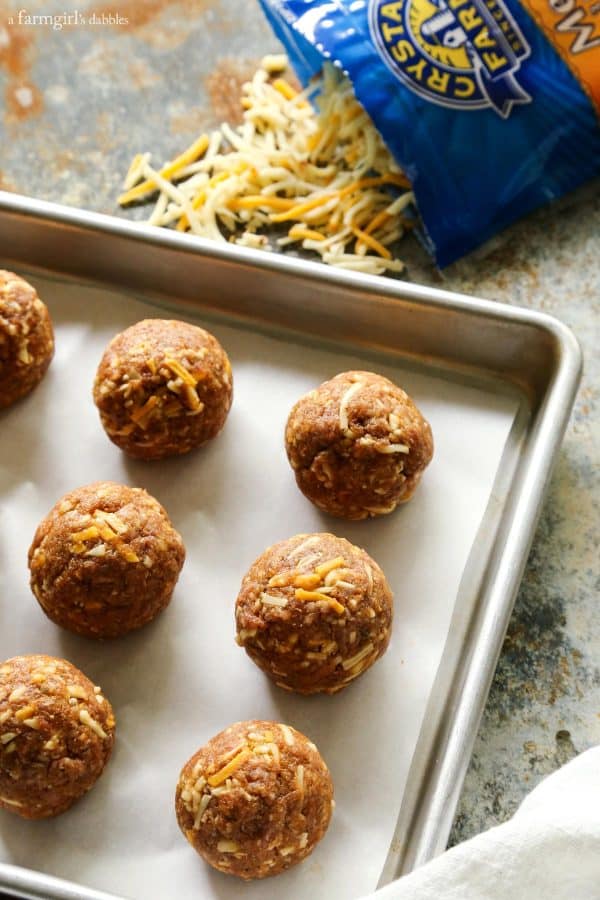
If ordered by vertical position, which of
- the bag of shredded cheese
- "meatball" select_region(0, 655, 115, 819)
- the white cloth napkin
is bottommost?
"meatball" select_region(0, 655, 115, 819)

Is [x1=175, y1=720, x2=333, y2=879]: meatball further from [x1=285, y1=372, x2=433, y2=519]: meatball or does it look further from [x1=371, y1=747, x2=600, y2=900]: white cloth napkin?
[x1=285, y1=372, x2=433, y2=519]: meatball

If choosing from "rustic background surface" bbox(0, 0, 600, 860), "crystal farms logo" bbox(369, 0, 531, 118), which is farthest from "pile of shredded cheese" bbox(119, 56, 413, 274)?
"crystal farms logo" bbox(369, 0, 531, 118)

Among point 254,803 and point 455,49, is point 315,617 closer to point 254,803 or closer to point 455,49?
point 254,803

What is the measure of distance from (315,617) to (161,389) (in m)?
0.62

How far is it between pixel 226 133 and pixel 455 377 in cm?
105

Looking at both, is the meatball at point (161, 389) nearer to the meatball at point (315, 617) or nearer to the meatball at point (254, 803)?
the meatball at point (315, 617)

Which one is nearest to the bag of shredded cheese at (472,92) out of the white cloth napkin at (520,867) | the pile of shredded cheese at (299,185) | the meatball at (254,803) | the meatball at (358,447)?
the pile of shredded cheese at (299,185)

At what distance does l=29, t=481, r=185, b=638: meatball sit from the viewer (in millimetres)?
2139

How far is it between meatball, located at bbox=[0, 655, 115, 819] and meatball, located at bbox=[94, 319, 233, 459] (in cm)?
55

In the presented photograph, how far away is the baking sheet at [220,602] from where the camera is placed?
2072mm

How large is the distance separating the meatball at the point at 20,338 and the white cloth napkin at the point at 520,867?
4.50 ft

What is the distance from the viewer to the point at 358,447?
7.29 ft

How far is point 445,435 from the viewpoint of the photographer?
2.47 meters

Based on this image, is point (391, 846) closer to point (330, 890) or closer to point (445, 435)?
point (330, 890)
